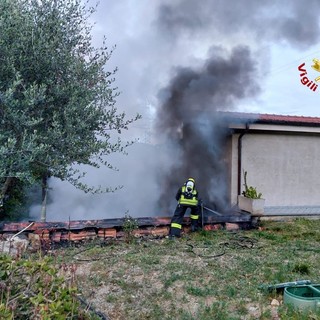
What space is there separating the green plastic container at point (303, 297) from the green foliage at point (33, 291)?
2.37m

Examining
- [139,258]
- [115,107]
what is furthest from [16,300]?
[115,107]

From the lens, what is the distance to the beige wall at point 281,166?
34.0 ft

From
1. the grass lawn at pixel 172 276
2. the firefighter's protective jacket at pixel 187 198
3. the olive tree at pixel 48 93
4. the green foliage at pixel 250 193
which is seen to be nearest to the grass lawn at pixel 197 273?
the grass lawn at pixel 172 276

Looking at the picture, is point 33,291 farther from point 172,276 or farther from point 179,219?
point 179,219

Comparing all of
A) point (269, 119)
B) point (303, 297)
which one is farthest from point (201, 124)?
point (303, 297)

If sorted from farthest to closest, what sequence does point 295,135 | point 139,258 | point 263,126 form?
1. point 295,135
2. point 263,126
3. point 139,258

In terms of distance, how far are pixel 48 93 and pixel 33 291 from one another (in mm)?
3643

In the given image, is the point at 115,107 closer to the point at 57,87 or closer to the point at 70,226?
the point at 57,87

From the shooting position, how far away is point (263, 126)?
10.0 metres

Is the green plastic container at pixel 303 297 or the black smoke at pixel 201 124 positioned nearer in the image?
the green plastic container at pixel 303 297

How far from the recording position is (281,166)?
10.7m

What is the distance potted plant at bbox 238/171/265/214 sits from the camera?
9.19 metres

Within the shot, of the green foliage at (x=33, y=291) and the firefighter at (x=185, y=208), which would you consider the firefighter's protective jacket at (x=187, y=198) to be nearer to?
the firefighter at (x=185, y=208)

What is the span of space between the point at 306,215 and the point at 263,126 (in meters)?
2.71
